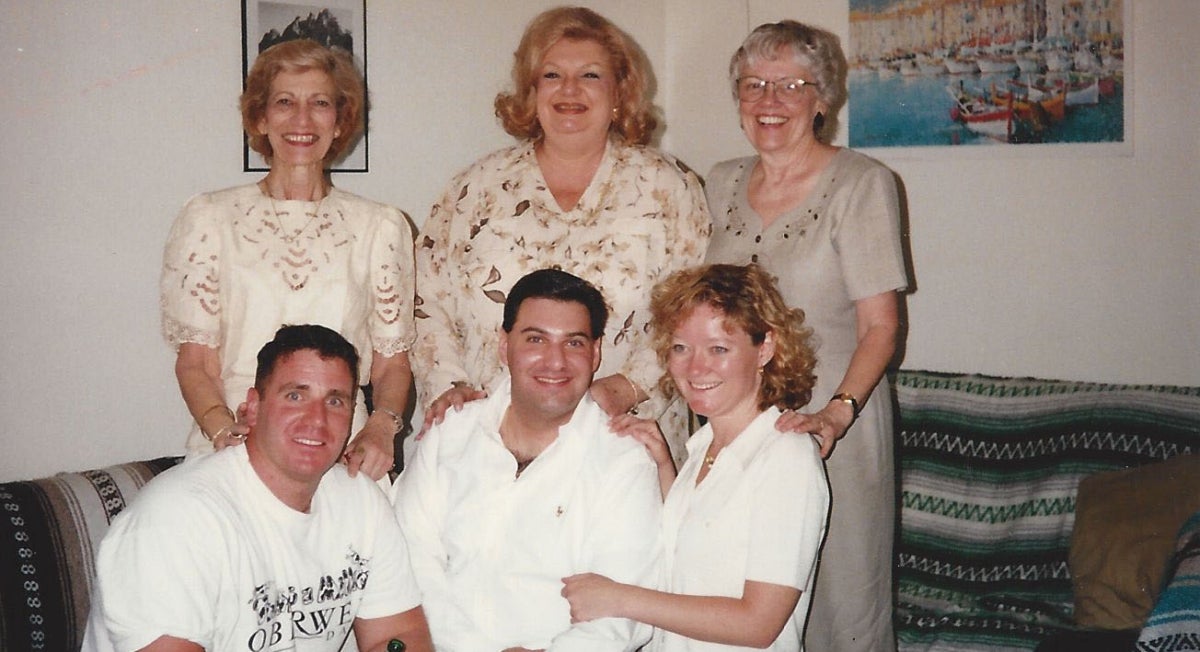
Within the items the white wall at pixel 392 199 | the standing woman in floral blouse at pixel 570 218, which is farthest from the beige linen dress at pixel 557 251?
the white wall at pixel 392 199

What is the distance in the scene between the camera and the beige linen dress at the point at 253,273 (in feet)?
7.70

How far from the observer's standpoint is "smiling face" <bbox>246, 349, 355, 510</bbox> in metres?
1.94

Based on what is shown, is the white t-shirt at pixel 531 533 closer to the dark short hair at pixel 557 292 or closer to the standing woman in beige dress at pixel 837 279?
the dark short hair at pixel 557 292

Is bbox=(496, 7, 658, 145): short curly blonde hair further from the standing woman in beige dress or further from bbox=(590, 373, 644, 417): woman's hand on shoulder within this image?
bbox=(590, 373, 644, 417): woman's hand on shoulder

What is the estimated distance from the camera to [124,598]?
1.78 m

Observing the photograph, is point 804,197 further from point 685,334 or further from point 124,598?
point 124,598

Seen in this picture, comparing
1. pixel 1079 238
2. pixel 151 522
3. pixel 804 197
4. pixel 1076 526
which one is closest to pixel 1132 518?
pixel 1076 526

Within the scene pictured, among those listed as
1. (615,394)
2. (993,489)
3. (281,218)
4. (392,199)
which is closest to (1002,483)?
(993,489)

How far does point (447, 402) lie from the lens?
2.29 meters

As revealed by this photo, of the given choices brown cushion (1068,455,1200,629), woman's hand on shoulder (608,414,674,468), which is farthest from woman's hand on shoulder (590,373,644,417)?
brown cushion (1068,455,1200,629)

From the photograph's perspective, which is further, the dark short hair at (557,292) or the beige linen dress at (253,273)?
the beige linen dress at (253,273)

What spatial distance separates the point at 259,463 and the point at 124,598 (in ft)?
1.04

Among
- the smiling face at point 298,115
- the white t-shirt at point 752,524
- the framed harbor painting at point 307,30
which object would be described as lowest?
the white t-shirt at point 752,524

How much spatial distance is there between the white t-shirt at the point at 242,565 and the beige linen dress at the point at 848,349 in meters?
0.88
